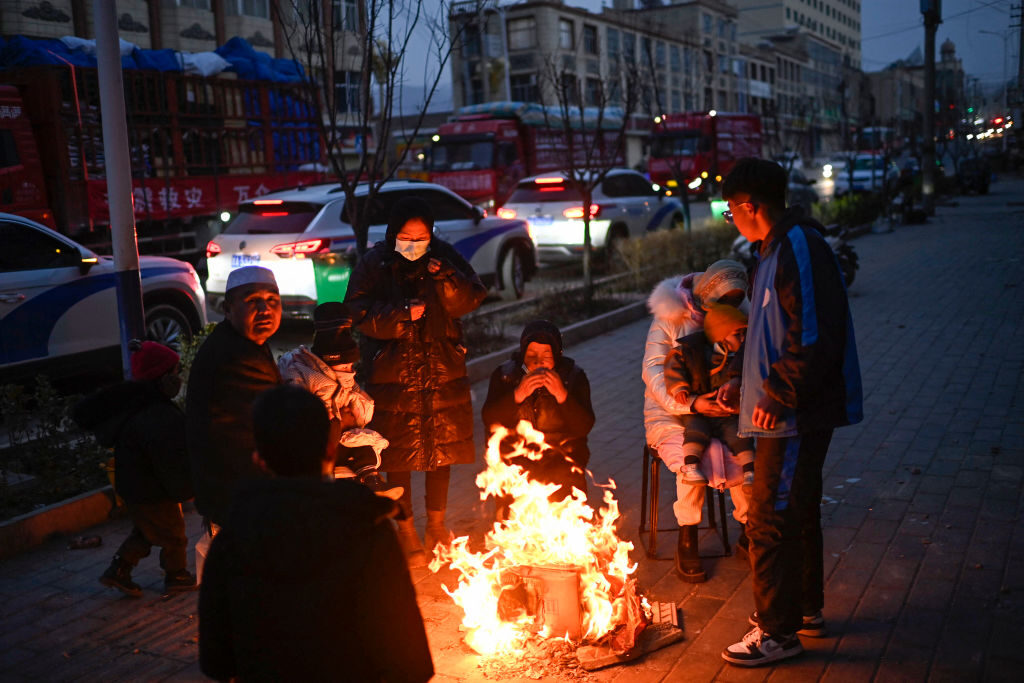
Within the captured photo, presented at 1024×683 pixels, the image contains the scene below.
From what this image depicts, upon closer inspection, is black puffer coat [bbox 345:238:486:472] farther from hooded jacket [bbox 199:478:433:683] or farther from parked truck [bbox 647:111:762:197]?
parked truck [bbox 647:111:762:197]

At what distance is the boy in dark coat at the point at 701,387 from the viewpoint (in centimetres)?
458

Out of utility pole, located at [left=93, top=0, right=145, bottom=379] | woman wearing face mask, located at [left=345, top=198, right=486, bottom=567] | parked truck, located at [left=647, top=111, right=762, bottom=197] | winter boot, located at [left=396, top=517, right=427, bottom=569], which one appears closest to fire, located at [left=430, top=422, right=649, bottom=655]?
winter boot, located at [left=396, top=517, right=427, bottom=569]

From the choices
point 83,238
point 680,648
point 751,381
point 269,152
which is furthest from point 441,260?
point 269,152

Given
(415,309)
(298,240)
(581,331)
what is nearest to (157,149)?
(298,240)

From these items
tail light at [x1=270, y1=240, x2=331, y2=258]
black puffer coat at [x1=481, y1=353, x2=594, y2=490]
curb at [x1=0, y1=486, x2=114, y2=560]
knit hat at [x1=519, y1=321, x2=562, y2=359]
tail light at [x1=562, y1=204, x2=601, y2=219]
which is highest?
tail light at [x1=562, y1=204, x2=601, y2=219]

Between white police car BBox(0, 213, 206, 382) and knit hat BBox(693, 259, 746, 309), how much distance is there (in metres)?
5.19

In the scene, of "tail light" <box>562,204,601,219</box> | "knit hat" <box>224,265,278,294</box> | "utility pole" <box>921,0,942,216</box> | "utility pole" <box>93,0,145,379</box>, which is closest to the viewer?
"knit hat" <box>224,265,278,294</box>

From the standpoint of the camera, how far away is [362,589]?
234 centimetres

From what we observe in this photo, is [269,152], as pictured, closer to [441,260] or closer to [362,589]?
[441,260]

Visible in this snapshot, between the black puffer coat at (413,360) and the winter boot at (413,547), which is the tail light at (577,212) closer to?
the black puffer coat at (413,360)

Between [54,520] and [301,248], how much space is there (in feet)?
18.3

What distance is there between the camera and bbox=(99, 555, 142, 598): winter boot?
183 inches

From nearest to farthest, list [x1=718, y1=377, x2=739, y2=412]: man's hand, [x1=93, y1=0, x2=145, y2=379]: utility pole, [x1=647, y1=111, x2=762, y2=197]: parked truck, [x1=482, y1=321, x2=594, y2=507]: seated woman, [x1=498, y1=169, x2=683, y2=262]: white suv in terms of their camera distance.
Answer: [x1=718, y1=377, x2=739, y2=412]: man's hand < [x1=482, y1=321, x2=594, y2=507]: seated woman < [x1=93, y1=0, x2=145, y2=379]: utility pole < [x1=498, y1=169, x2=683, y2=262]: white suv < [x1=647, y1=111, x2=762, y2=197]: parked truck

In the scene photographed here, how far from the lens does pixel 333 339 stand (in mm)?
4355
